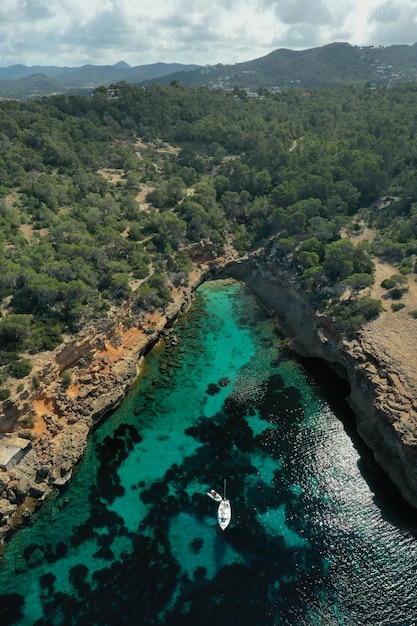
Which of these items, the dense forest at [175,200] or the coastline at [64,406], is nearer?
the coastline at [64,406]

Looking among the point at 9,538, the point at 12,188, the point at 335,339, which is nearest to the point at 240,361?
the point at 335,339

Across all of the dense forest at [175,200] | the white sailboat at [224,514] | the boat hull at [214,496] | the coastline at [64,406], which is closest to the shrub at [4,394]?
the coastline at [64,406]

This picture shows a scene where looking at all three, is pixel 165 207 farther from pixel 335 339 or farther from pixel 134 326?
pixel 335 339

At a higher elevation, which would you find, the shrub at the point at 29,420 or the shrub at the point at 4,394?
the shrub at the point at 4,394

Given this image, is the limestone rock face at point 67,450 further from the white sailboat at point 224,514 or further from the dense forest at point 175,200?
the white sailboat at point 224,514

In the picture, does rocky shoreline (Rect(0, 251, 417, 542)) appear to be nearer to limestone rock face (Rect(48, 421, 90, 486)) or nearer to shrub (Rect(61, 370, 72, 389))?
limestone rock face (Rect(48, 421, 90, 486))

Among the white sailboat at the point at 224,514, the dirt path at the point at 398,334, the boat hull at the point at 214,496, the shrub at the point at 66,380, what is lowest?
the boat hull at the point at 214,496

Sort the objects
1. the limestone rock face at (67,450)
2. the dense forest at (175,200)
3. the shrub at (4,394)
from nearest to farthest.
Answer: the shrub at (4,394) → the limestone rock face at (67,450) → the dense forest at (175,200)

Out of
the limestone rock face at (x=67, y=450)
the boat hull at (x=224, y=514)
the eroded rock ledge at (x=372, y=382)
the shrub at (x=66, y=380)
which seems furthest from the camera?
the shrub at (x=66, y=380)
